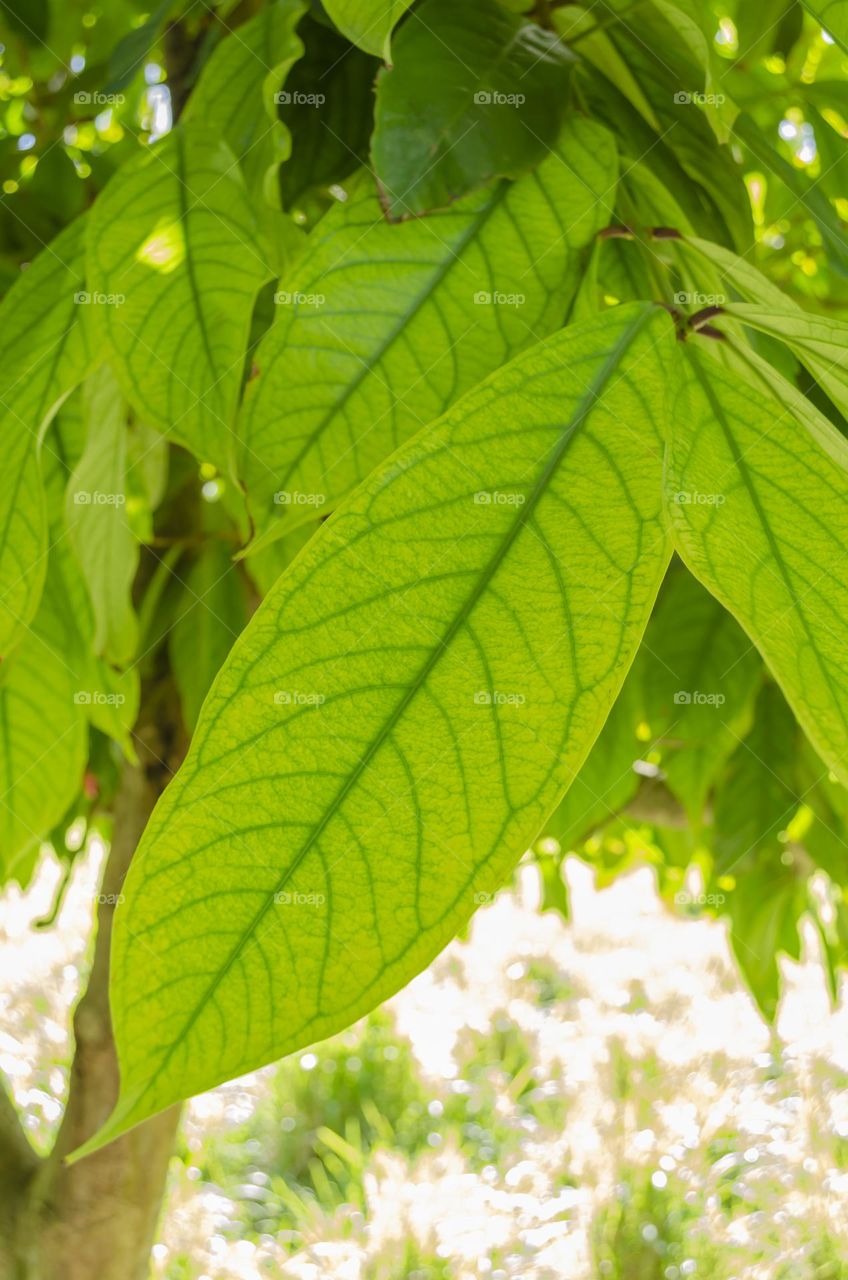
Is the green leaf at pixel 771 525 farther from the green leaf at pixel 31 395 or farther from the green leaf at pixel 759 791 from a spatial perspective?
the green leaf at pixel 759 791

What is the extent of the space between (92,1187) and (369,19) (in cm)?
60

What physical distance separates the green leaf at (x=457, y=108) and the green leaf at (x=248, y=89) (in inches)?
1.3

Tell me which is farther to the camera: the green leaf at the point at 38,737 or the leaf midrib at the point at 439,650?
the green leaf at the point at 38,737

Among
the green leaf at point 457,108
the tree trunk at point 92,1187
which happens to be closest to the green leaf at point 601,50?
the green leaf at point 457,108

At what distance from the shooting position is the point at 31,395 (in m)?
0.23

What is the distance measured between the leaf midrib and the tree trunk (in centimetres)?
44

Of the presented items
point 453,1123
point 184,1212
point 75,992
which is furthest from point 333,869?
point 75,992

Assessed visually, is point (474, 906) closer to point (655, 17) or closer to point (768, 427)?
point (768, 427)

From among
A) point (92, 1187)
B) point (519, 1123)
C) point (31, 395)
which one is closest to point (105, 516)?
point (31, 395)

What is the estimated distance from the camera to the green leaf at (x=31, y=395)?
0.22 meters

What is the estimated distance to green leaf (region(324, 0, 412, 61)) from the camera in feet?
0.56

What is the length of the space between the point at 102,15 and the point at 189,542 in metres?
0.29

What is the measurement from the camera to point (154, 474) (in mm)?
329

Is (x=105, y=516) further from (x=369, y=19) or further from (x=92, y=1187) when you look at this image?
(x=92, y=1187)
